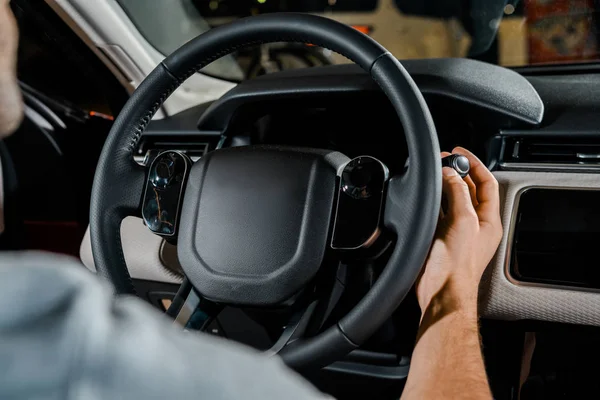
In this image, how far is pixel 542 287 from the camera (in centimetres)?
108

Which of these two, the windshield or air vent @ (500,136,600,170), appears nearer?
air vent @ (500,136,600,170)

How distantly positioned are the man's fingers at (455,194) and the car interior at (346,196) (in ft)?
0.25

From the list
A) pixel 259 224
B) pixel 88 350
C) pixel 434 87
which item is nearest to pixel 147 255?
pixel 259 224

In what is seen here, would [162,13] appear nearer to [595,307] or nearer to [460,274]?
[460,274]

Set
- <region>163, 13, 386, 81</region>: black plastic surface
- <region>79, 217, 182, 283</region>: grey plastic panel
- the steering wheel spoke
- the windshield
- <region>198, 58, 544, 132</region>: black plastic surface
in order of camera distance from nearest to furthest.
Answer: <region>163, 13, 386, 81</region>: black plastic surface < the steering wheel spoke < <region>198, 58, 544, 132</region>: black plastic surface < <region>79, 217, 182, 283</region>: grey plastic panel < the windshield

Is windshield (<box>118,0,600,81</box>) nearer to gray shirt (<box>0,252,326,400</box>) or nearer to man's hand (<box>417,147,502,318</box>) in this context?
man's hand (<box>417,147,502,318</box>)

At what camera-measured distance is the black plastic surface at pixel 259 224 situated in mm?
939

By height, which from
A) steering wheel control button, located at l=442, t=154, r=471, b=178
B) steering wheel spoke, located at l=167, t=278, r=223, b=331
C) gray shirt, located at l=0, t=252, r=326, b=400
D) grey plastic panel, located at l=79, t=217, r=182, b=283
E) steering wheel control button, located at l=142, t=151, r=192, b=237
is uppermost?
steering wheel control button, located at l=442, t=154, r=471, b=178

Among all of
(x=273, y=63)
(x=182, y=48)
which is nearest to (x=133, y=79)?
(x=182, y=48)

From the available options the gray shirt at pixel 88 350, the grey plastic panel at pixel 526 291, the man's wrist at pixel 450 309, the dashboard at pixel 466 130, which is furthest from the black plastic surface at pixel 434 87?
the gray shirt at pixel 88 350

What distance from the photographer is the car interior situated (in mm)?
880

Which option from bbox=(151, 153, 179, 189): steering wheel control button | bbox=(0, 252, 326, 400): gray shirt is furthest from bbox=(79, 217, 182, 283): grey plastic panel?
bbox=(0, 252, 326, 400): gray shirt

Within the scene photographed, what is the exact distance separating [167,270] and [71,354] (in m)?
1.01

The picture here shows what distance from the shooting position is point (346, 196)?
0.93 meters
